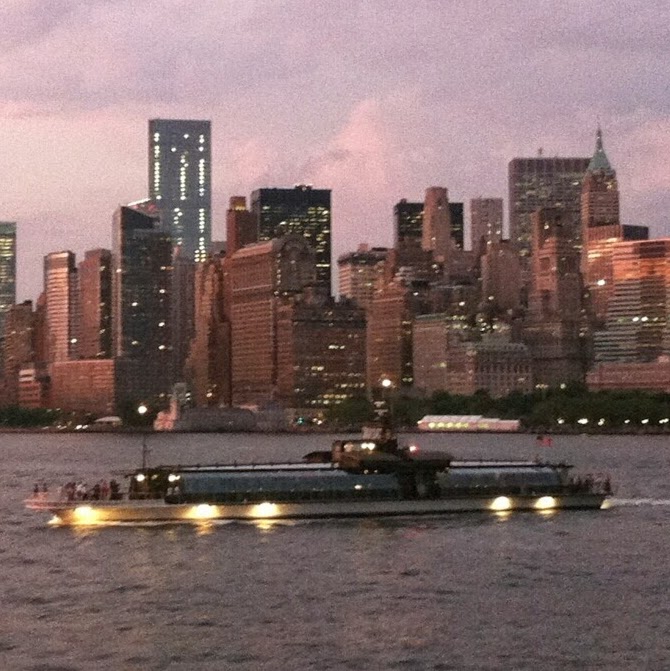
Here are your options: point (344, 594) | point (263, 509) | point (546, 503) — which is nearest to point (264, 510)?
point (263, 509)

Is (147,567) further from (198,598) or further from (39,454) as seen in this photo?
(39,454)

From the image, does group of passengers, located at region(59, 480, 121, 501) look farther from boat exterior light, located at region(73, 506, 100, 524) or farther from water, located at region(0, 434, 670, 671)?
water, located at region(0, 434, 670, 671)

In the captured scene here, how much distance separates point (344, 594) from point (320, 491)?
1982 cm

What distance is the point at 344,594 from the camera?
55.9 meters

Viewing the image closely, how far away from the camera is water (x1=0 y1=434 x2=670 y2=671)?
45.6 m

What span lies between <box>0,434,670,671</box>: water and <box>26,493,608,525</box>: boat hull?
788 millimetres

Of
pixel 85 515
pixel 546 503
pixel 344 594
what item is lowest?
pixel 344 594

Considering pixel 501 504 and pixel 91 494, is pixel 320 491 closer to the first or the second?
pixel 501 504

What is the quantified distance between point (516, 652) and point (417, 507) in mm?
30996

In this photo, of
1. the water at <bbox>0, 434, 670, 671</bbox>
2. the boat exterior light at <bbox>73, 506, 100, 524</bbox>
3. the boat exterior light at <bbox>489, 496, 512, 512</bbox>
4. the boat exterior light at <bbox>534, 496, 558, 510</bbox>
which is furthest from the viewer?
the boat exterior light at <bbox>534, 496, 558, 510</bbox>

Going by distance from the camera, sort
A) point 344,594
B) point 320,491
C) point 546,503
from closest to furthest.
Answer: point 344,594
point 320,491
point 546,503

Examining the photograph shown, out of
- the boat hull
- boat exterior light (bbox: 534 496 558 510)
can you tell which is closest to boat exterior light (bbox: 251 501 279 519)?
the boat hull

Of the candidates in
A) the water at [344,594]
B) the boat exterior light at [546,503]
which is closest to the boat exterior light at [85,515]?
the water at [344,594]

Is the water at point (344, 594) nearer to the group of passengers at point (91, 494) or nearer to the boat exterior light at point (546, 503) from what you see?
the boat exterior light at point (546, 503)
